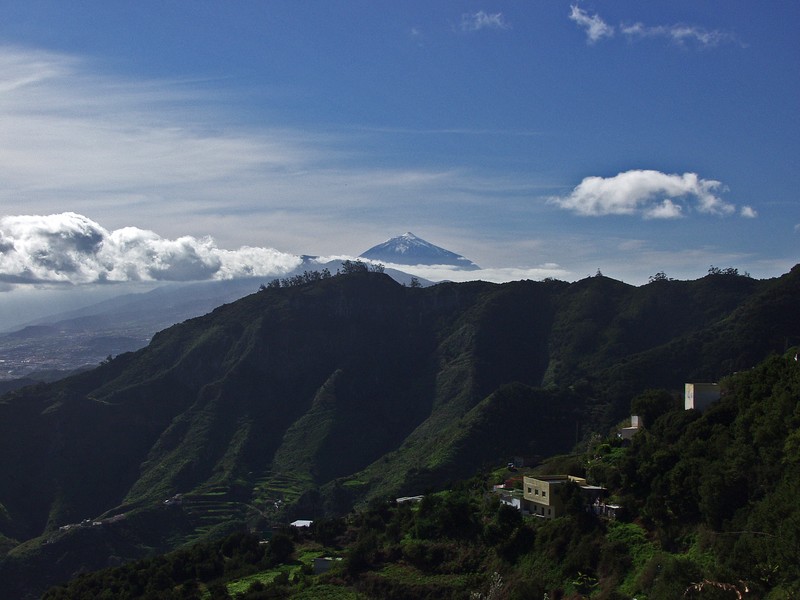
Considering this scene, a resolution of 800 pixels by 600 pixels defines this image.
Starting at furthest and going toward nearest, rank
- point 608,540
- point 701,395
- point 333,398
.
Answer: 1. point 333,398
2. point 701,395
3. point 608,540

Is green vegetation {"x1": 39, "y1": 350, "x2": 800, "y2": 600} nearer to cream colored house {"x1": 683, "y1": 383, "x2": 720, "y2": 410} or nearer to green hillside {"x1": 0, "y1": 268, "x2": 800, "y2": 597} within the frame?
cream colored house {"x1": 683, "y1": 383, "x2": 720, "y2": 410}

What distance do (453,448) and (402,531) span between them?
31228 mm

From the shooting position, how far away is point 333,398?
112688mm

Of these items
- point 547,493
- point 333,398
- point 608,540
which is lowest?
point 333,398

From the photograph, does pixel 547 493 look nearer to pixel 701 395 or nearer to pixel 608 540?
pixel 608 540

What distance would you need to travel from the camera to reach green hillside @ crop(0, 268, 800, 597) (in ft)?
266

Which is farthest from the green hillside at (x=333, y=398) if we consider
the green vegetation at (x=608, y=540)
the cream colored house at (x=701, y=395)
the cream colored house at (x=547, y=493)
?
the cream colored house at (x=701, y=395)

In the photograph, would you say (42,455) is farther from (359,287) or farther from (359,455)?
(359,287)

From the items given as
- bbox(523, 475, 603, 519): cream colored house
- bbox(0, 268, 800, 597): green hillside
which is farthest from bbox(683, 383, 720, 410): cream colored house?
bbox(0, 268, 800, 597): green hillside

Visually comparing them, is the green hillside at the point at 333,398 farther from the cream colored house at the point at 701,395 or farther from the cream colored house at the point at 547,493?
the cream colored house at the point at 701,395

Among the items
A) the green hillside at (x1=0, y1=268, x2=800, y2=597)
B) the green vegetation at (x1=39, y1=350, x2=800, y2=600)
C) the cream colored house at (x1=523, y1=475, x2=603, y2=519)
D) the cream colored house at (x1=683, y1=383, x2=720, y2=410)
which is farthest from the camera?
the green hillside at (x1=0, y1=268, x2=800, y2=597)

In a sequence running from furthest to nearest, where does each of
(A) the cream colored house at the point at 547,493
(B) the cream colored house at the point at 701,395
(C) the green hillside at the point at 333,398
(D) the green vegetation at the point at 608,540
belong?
1. (C) the green hillside at the point at 333,398
2. (B) the cream colored house at the point at 701,395
3. (A) the cream colored house at the point at 547,493
4. (D) the green vegetation at the point at 608,540

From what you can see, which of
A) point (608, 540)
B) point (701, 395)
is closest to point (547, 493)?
point (608, 540)

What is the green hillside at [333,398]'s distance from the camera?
266 feet
